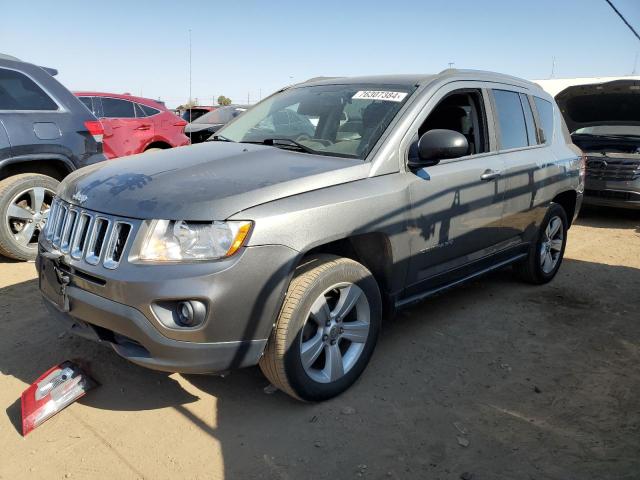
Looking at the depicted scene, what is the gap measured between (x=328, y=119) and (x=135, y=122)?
5.21 m

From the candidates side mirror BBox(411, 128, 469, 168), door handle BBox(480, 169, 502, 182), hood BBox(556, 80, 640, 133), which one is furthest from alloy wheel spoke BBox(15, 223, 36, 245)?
hood BBox(556, 80, 640, 133)

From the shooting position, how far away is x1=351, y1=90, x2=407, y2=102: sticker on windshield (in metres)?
3.45

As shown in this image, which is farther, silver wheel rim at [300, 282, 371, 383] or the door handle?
the door handle

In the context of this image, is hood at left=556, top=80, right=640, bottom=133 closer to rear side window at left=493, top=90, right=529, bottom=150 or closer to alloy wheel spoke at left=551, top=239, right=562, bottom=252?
alloy wheel spoke at left=551, top=239, right=562, bottom=252

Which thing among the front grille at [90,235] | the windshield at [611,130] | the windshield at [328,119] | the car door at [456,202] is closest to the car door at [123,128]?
the windshield at [328,119]

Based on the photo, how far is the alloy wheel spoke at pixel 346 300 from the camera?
2938 millimetres

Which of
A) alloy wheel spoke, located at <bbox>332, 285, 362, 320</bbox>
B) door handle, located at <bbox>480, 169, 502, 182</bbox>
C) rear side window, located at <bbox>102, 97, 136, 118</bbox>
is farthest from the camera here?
rear side window, located at <bbox>102, 97, 136, 118</bbox>

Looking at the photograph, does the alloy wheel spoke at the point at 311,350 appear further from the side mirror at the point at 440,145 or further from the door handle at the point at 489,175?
the door handle at the point at 489,175

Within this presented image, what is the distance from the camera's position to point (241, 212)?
2482mm

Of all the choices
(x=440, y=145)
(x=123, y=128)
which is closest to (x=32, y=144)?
(x=123, y=128)

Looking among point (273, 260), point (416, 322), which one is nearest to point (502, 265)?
point (416, 322)

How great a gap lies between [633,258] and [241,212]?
5411 millimetres

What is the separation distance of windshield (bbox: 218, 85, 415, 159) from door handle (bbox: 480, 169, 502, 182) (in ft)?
2.71

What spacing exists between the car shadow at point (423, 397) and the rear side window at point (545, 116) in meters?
1.59
